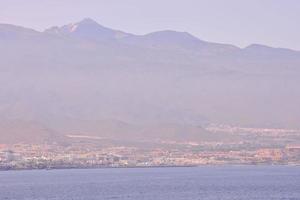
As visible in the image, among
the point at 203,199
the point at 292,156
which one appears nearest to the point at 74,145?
the point at 292,156

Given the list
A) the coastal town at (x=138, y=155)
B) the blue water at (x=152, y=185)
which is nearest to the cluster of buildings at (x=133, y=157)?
the coastal town at (x=138, y=155)

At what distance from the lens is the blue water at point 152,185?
94875 millimetres

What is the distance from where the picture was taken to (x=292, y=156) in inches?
6048

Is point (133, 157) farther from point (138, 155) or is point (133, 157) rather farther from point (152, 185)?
point (152, 185)

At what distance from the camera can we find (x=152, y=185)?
110250 millimetres

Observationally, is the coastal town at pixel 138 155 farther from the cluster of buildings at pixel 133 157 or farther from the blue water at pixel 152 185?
the blue water at pixel 152 185

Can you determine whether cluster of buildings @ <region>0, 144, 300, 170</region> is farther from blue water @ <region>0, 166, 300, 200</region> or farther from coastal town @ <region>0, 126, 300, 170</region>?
blue water @ <region>0, 166, 300, 200</region>

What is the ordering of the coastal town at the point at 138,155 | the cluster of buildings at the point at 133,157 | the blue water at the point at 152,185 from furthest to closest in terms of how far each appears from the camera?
the coastal town at the point at 138,155 < the cluster of buildings at the point at 133,157 < the blue water at the point at 152,185

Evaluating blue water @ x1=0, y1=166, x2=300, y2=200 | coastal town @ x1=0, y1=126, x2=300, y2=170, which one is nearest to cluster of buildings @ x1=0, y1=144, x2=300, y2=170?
coastal town @ x1=0, y1=126, x2=300, y2=170

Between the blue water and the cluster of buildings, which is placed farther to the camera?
the cluster of buildings

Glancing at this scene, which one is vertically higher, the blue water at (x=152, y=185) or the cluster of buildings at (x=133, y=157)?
the cluster of buildings at (x=133, y=157)

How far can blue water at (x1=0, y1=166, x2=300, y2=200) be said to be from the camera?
311 feet

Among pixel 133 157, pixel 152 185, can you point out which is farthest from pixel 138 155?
pixel 152 185

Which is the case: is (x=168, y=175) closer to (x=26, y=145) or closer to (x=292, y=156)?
(x=292, y=156)
